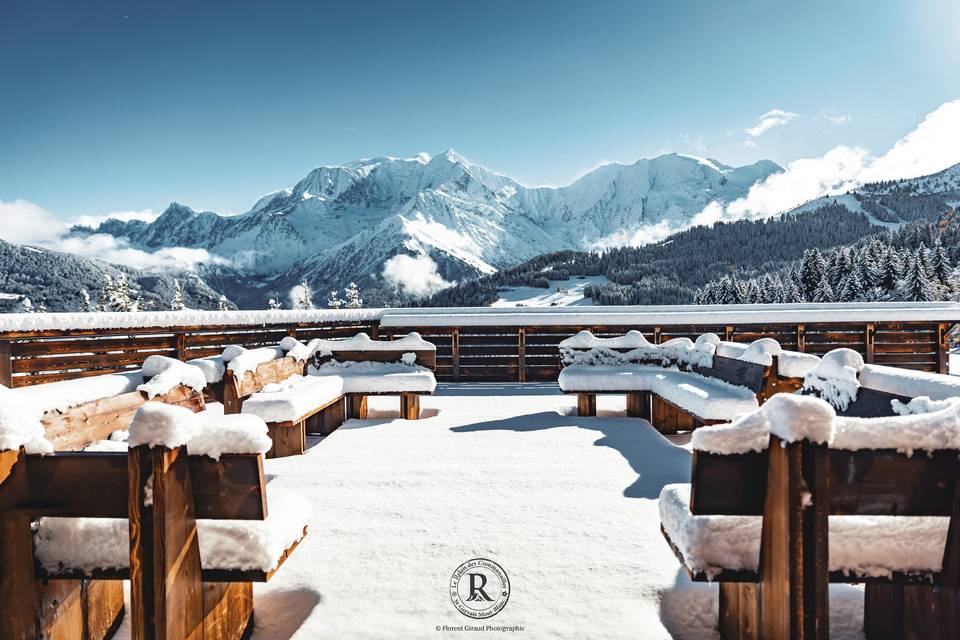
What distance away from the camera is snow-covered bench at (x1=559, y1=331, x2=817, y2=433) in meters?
4.42

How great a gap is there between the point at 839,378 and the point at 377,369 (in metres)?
4.76

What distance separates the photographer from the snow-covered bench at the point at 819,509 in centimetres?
158

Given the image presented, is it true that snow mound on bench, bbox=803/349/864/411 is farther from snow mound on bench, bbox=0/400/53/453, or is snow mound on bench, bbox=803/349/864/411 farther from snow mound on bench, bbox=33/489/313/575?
snow mound on bench, bbox=0/400/53/453

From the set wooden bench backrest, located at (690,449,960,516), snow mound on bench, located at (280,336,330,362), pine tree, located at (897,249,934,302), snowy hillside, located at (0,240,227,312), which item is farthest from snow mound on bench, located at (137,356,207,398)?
snowy hillside, located at (0,240,227,312)

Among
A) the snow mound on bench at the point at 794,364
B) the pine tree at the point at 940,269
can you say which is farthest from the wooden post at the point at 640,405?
the pine tree at the point at 940,269

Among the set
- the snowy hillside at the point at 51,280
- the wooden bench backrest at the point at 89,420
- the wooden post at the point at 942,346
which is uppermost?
the snowy hillside at the point at 51,280

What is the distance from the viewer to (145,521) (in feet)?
5.25

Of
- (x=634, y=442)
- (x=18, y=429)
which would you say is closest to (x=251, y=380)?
(x=18, y=429)

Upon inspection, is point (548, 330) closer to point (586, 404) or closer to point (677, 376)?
point (586, 404)

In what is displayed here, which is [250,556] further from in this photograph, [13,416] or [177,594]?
[13,416]

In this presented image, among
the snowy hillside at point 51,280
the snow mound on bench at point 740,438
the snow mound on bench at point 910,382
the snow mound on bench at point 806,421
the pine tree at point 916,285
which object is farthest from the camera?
the snowy hillside at point 51,280

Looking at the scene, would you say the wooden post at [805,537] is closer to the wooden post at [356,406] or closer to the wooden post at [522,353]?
the wooden post at [356,406]

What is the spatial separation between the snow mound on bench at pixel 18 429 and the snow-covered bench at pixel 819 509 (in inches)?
89.9

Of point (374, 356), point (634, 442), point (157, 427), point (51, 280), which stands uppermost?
point (51, 280)
